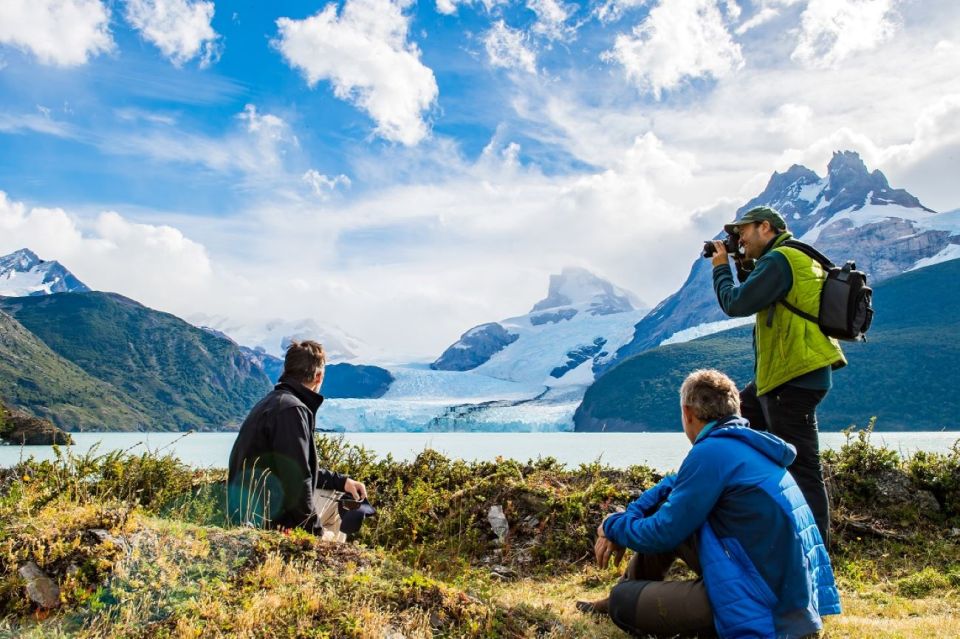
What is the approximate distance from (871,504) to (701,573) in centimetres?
505

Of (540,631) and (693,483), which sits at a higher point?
(693,483)

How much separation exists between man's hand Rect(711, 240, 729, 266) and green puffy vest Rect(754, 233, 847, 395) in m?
0.40

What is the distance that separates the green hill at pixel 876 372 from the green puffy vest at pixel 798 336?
113m

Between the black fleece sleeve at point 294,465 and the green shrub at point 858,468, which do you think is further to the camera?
the green shrub at point 858,468

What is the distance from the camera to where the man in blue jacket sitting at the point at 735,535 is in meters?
3.51

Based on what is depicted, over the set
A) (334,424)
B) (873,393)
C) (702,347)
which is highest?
(702,347)

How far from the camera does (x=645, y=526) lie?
3787 mm

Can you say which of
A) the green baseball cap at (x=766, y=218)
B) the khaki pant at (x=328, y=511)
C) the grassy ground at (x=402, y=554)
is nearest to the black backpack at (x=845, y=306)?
the green baseball cap at (x=766, y=218)

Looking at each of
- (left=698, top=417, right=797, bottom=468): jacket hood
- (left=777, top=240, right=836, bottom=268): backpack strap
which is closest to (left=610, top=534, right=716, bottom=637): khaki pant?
(left=698, top=417, right=797, bottom=468): jacket hood

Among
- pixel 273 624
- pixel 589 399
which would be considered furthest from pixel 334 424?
pixel 273 624

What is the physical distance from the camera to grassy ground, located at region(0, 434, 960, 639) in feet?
11.8

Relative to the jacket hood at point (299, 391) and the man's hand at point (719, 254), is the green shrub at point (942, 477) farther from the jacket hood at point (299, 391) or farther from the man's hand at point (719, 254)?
the jacket hood at point (299, 391)

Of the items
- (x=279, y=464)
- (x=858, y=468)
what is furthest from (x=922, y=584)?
(x=279, y=464)

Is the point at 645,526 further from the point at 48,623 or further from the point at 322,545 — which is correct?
the point at 48,623
